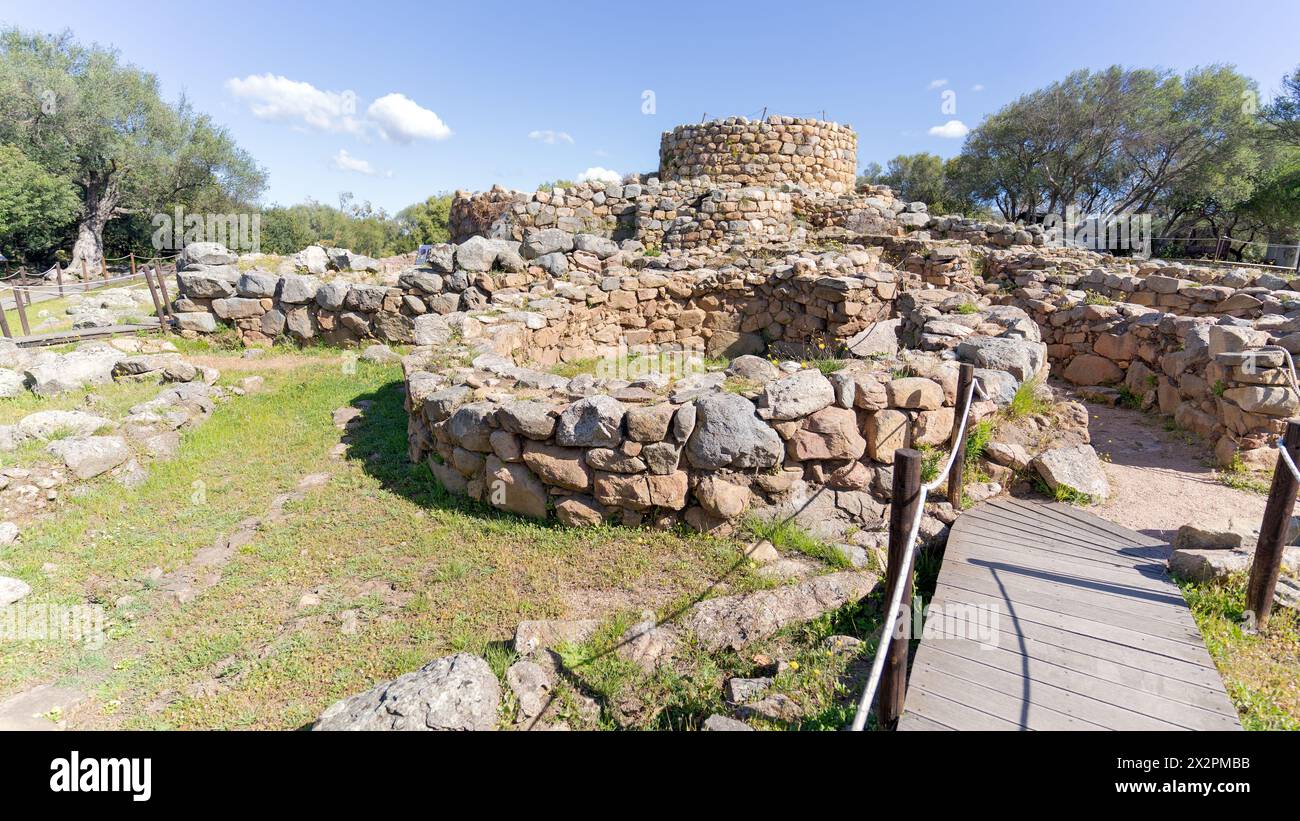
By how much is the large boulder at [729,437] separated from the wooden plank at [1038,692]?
6.30ft

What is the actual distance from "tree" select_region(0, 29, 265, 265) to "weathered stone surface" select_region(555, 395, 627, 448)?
29418 millimetres

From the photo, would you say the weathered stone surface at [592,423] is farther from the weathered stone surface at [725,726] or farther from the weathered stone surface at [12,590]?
the weathered stone surface at [12,590]

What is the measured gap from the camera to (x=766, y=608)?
4043 millimetres

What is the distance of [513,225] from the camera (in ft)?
45.7

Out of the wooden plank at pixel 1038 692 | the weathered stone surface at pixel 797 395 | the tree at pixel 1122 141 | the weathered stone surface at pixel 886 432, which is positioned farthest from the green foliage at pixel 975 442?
the tree at pixel 1122 141

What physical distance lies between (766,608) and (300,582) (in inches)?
143

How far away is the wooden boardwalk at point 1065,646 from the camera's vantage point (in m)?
2.84

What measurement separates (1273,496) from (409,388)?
7.08 metres

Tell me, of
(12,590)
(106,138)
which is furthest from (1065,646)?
(106,138)

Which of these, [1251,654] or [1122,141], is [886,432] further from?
[1122,141]

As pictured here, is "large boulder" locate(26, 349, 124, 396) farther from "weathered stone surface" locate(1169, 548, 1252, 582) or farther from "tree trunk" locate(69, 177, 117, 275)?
"tree trunk" locate(69, 177, 117, 275)

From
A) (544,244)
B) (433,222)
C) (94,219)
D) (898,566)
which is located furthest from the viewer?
(433,222)
